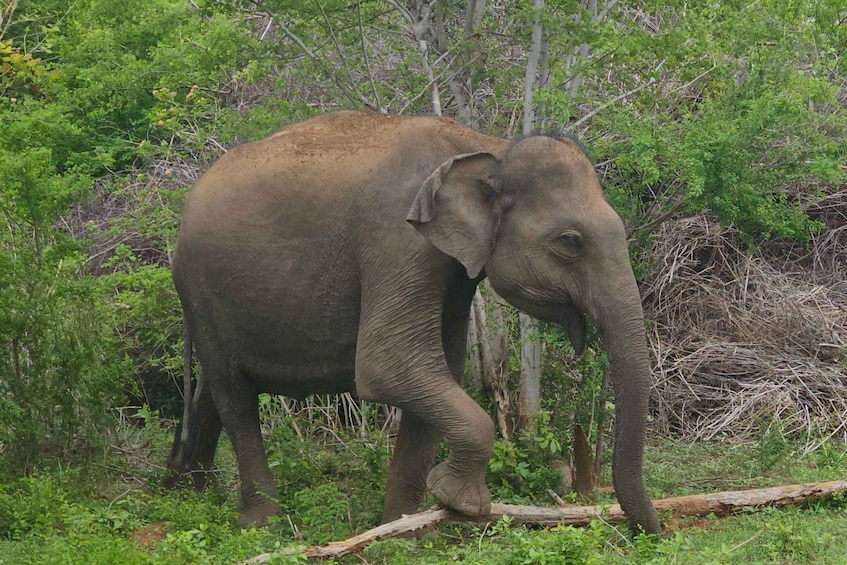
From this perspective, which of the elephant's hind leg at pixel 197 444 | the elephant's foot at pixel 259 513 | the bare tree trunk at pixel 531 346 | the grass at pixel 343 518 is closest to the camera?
the grass at pixel 343 518

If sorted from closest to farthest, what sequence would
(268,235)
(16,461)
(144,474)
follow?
(268,235)
(16,461)
(144,474)

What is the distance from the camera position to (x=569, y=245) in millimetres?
6191

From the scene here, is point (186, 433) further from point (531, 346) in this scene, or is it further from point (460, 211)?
point (460, 211)

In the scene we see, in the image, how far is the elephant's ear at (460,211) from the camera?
627 centimetres

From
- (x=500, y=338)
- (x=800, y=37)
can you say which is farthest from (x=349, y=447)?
(x=800, y=37)

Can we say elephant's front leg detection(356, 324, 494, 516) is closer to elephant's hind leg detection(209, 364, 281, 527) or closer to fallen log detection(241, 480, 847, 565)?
fallen log detection(241, 480, 847, 565)

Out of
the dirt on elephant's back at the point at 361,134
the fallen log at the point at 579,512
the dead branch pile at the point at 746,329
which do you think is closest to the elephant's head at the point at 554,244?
the dirt on elephant's back at the point at 361,134

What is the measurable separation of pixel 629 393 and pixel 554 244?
0.86m

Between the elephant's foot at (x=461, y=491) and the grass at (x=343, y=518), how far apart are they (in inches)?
5.4

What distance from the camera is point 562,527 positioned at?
5973mm

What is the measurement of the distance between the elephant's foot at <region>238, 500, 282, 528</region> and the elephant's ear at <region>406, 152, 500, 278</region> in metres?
2.10

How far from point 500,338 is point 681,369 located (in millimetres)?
2378

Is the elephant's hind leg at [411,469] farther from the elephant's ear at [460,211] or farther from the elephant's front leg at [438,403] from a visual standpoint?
the elephant's ear at [460,211]

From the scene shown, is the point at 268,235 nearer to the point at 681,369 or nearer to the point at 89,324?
the point at 89,324
